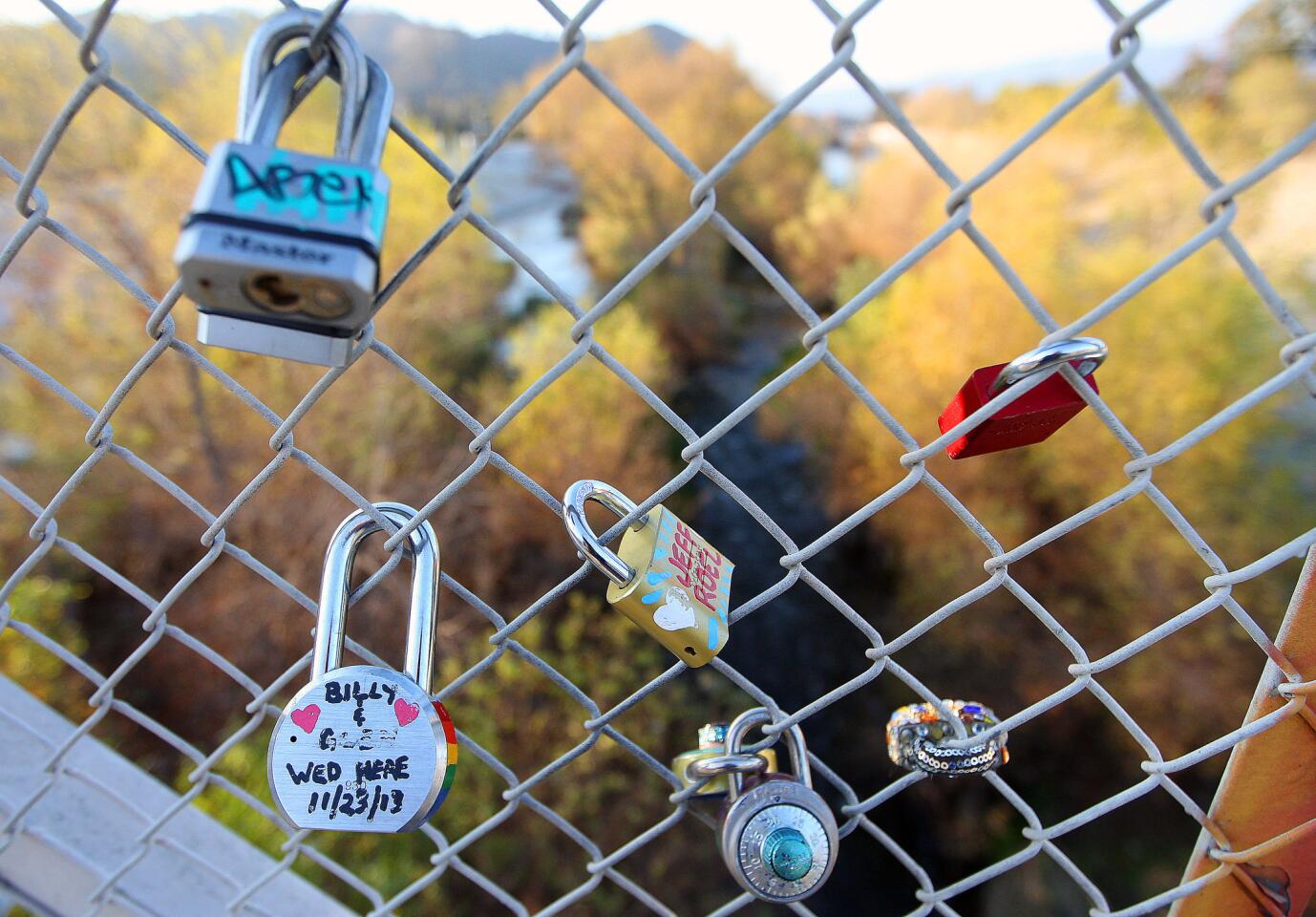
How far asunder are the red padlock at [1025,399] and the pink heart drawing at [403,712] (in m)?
0.51

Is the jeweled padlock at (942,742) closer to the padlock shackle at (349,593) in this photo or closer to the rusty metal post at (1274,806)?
the rusty metal post at (1274,806)

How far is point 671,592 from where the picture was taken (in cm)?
70

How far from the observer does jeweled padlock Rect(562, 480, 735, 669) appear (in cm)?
68

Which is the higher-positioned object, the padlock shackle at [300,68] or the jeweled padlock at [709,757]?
the padlock shackle at [300,68]

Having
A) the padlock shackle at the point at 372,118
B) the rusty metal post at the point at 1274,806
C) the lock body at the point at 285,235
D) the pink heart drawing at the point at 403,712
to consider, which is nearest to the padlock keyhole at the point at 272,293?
the lock body at the point at 285,235

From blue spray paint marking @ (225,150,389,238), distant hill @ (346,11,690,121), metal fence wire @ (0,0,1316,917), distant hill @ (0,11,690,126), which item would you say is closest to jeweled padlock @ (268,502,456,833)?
metal fence wire @ (0,0,1316,917)

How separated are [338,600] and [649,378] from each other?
8.92 meters

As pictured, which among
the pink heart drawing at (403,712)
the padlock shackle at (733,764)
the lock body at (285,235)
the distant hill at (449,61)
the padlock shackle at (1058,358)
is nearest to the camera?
the lock body at (285,235)

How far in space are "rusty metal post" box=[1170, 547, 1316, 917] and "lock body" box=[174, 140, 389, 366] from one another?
2.70 feet

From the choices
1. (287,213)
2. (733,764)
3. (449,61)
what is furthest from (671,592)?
(449,61)

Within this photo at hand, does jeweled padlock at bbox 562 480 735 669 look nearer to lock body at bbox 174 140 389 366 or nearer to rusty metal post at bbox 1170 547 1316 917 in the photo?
lock body at bbox 174 140 389 366

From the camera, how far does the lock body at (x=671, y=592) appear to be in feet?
2.25

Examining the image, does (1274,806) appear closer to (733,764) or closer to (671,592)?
(733,764)

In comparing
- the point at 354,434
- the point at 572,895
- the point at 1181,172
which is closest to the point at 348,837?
the point at 354,434
